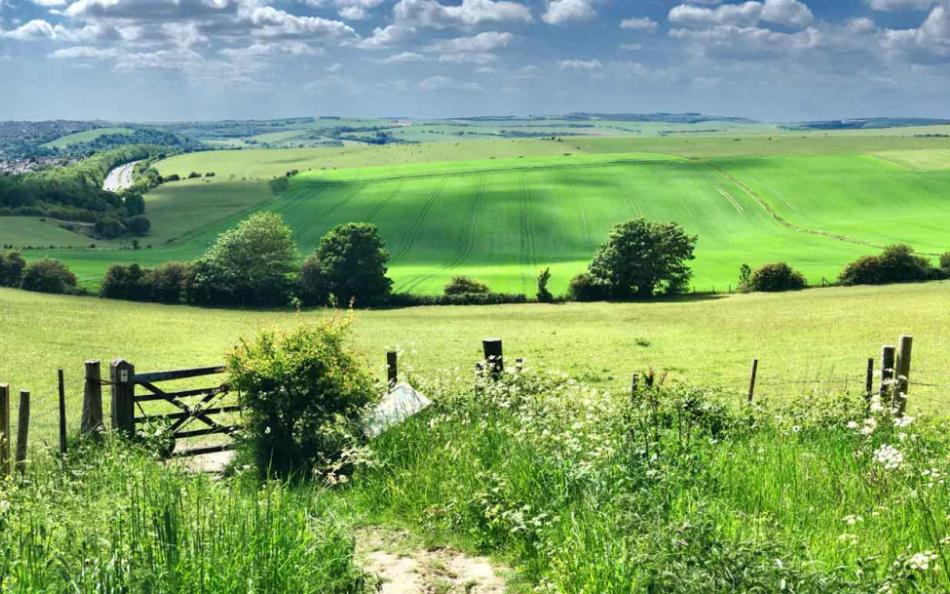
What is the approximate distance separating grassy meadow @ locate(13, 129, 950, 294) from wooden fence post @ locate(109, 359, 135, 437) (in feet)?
205

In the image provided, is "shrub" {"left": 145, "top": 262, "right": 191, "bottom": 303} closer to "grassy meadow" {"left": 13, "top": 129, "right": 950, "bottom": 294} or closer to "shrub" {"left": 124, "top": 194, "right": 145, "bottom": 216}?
"grassy meadow" {"left": 13, "top": 129, "right": 950, "bottom": 294}

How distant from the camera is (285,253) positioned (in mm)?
75562

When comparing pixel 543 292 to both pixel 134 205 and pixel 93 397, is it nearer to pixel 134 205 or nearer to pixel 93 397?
pixel 93 397

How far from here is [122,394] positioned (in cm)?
1326

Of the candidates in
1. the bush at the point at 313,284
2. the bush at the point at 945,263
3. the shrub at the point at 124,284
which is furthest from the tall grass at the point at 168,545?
the bush at the point at 945,263

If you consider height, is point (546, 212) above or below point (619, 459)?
above

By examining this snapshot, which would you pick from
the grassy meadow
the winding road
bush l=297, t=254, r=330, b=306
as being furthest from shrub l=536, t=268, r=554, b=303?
the winding road

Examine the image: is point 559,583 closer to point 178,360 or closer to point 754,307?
point 178,360

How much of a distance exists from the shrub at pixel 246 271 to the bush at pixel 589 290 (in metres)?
25.6

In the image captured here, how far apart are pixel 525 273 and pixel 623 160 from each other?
89494 mm

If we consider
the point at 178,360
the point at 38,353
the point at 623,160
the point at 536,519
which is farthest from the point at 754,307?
the point at 623,160

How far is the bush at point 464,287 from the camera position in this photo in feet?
239

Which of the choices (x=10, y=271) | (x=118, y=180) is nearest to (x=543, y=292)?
(x=10, y=271)

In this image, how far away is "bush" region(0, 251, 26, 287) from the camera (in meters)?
69.9
